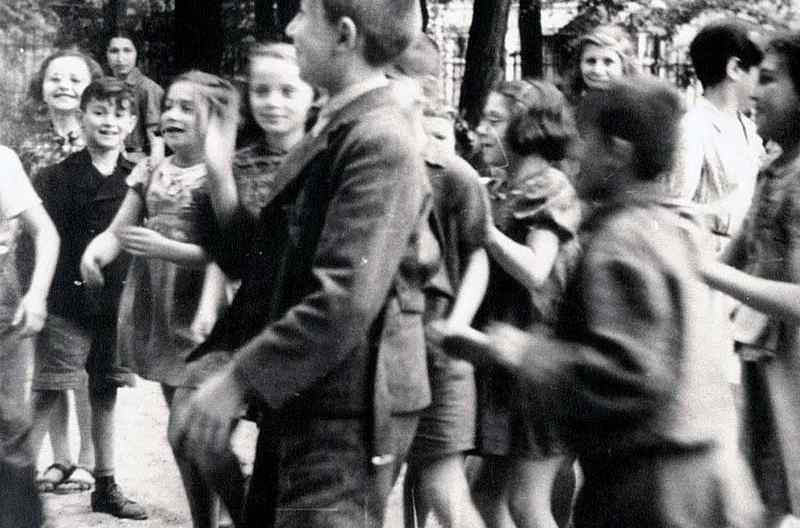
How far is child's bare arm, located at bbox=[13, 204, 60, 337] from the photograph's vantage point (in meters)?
4.48

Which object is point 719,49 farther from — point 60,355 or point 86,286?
point 60,355

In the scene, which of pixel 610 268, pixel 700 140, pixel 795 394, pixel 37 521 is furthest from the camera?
pixel 700 140

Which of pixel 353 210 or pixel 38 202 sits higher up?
pixel 353 210

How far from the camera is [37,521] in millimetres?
4449

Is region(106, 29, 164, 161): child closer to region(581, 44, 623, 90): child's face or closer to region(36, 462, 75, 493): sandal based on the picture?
region(36, 462, 75, 493): sandal

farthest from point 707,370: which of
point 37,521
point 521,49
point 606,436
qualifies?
point 521,49

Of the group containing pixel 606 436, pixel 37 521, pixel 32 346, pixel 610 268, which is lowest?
pixel 37 521

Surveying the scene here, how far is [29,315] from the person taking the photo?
14.8ft

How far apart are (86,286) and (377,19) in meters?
2.13

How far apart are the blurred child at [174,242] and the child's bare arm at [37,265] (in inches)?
7.2

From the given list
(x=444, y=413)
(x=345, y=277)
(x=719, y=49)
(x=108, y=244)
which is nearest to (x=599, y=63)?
(x=719, y=49)

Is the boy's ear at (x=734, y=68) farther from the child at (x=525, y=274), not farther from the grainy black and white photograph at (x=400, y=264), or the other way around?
the child at (x=525, y=274)

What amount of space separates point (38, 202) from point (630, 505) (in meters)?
2.28

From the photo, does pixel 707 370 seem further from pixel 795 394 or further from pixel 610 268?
pixel 795 394
